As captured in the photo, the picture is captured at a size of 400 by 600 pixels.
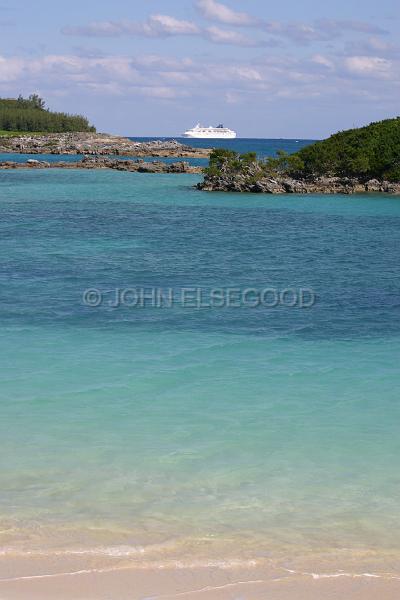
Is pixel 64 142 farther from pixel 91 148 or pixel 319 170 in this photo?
pixel 319 170

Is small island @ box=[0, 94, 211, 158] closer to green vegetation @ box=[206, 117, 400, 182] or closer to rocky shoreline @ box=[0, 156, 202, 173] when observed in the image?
rocky shoreline @ box=[0, 156, 202, 173]

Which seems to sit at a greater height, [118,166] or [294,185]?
[118,166]

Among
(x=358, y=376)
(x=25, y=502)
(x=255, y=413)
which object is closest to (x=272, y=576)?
(x=25, y=502)

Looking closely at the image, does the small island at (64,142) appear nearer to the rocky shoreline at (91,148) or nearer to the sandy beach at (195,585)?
the rocky shoreline at (91,148)

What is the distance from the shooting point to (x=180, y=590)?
7656mm

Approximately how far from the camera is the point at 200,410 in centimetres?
1321

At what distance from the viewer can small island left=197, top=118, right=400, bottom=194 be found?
6112cm

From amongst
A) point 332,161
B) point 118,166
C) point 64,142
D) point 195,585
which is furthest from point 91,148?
point 195,585

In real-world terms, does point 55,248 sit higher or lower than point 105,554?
higher

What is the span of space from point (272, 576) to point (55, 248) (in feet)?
82.3

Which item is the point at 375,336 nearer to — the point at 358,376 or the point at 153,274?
the point at 358,376

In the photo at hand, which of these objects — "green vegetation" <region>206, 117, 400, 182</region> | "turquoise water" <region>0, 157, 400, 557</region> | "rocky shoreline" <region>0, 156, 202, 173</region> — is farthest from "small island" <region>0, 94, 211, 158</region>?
"turquoise water" <region>0, 157, 400, 557</region>

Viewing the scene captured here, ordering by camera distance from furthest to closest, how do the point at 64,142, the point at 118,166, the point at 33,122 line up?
the point at 33,122, the point at 64,142, the point at 118,166

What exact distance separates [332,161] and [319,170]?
1221 mm
